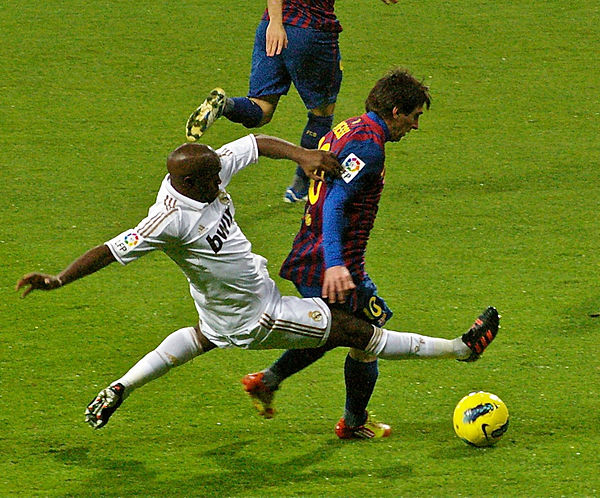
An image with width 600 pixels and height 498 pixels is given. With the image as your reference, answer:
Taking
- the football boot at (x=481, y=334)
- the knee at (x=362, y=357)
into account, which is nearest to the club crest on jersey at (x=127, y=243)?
the knee at (x=362, y=357)

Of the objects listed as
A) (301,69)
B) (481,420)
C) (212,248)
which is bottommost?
(481,420)

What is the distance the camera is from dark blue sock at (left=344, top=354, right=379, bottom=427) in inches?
198

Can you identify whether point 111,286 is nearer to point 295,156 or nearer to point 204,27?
point 295,156

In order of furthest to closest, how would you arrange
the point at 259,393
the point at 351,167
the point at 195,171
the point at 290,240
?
the point at 290,240 < the point at 259,393 < the point at 351,167 < the point at 195,171

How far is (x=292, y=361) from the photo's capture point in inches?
203

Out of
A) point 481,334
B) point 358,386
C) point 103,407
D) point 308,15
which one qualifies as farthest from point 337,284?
point 308,15

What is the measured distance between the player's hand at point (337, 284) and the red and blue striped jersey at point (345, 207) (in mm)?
46

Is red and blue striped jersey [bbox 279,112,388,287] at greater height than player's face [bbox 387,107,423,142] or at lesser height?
lesser

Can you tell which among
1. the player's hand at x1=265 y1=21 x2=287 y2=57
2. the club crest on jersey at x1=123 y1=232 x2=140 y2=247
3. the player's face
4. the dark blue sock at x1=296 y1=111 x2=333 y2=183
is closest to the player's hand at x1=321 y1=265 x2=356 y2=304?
the player's face

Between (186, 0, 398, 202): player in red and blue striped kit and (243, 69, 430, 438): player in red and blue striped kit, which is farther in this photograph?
(186, 0, 398, 202): player in red and blue striped kit

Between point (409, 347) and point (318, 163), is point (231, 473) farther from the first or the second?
point (318, 163)

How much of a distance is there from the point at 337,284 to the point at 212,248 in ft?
1.70

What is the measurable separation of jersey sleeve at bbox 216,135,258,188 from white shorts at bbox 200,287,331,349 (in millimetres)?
536

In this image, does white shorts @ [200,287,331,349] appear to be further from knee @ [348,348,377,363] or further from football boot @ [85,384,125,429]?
football boot @ [85,384,125,429]
